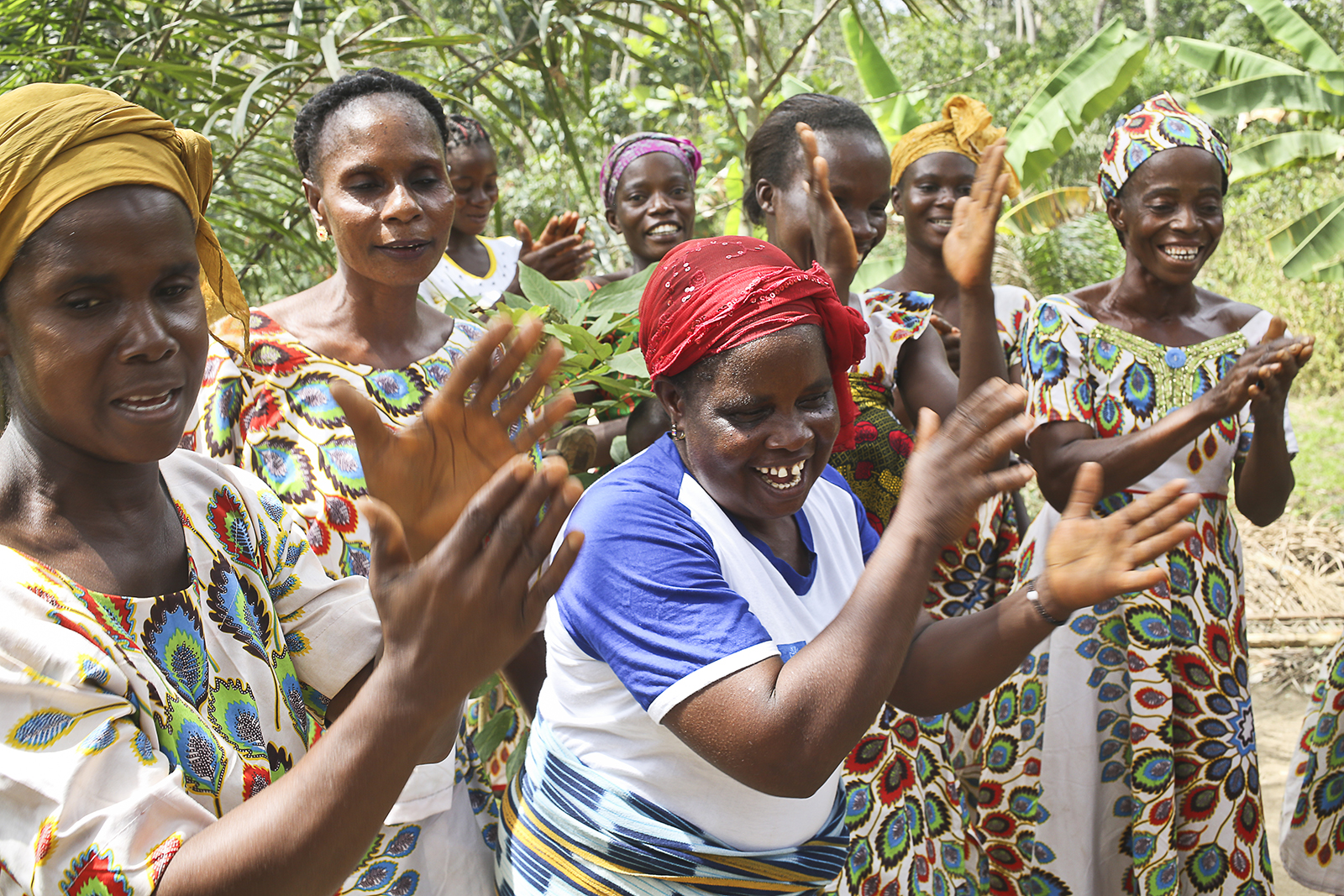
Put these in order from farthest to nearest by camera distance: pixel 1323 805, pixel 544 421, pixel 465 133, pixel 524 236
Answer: pixel 524 236 → pixel 465 133 → pixel 1323 805 → pixel 544 421

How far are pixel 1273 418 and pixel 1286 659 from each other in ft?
11.2

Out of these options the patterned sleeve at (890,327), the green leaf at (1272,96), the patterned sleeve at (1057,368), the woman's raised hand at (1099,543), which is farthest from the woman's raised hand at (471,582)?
the green leaf at (1272,96)

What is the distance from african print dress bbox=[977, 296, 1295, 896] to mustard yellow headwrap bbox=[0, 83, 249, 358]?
227 centimetres

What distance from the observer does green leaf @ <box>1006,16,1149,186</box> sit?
30.0 feet

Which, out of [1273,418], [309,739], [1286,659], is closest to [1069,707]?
[1273,418]

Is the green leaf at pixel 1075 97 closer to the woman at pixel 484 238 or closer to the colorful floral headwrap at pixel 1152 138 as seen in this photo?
the woman at pixel 484 238

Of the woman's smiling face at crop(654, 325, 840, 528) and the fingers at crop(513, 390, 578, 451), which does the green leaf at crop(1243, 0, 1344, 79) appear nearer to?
the woman's smiling face at crop(654, 325, 840, 528)

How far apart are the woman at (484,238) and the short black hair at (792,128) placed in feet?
3.30

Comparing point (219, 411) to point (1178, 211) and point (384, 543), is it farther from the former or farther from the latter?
point (1178, 211)

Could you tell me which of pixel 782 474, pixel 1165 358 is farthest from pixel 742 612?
pixel 1165 358

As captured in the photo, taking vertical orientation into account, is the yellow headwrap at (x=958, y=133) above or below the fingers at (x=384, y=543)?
above

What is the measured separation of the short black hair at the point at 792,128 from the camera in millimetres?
2801

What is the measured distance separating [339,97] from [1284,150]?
11.3 meters

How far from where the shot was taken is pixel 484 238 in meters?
4.18
